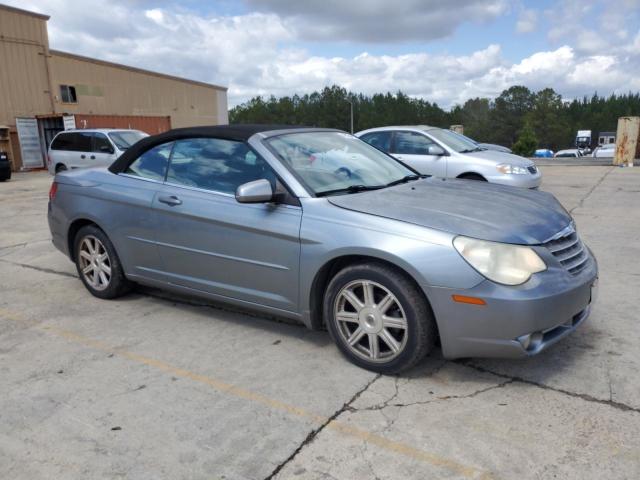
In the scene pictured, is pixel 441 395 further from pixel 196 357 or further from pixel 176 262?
pixel 176 262

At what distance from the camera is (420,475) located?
91.0 inches

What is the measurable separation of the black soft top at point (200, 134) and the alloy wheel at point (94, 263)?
2.23 feet

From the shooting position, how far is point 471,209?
10.7 feet

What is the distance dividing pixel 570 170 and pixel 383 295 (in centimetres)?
1533

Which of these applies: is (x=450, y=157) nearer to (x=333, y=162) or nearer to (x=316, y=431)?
(x=333, y=162)

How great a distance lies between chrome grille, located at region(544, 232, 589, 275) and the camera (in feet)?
10.1

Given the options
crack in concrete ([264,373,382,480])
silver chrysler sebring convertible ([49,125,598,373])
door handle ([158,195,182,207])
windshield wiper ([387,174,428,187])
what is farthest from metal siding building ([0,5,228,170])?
crack in concrete ([264,373,382,480])

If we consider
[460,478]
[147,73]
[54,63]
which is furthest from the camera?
[147,73]

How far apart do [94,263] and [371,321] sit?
2.79 m

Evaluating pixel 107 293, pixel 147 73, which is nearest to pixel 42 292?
pixel 107 293

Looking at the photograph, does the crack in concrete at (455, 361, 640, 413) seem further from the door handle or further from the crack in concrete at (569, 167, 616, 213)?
the crack in concrete at (569, 167, 616, 213)

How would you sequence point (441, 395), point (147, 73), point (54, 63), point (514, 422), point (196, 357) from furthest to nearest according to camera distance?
point (147, 73) < point (54, 63) < point (196, 357) < point (441, 395) < point (514, 422)

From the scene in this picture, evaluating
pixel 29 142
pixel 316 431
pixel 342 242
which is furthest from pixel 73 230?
pixel 29 142

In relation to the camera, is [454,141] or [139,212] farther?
[454,141]
